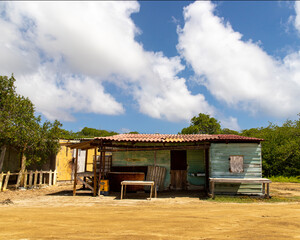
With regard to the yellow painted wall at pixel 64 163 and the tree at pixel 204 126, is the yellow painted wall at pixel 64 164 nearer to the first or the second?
the yellow painted wall at pixel 64 163

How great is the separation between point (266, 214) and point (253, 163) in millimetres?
5752

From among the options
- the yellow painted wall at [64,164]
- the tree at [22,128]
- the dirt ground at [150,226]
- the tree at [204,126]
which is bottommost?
the dirt ground at [150,226]

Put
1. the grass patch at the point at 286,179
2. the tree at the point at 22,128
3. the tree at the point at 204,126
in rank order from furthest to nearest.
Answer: the tree at the point at 204,126
the grass patch at the point at 286,179
the tree at the point at 22,128

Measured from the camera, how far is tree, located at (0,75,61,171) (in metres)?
14.0

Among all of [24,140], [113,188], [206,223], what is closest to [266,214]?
[206,223]

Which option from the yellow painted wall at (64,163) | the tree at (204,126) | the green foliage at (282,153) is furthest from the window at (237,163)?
the tree at (204,126)

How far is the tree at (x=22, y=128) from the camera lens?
1399 cm

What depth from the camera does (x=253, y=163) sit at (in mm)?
12578

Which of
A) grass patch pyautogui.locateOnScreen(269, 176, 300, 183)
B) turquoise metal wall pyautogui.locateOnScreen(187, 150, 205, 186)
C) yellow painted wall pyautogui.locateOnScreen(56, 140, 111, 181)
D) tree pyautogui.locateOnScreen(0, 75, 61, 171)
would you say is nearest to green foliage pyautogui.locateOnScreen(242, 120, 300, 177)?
grass patch pyautogui.locateOnScreen(269, 176, 300, 183)

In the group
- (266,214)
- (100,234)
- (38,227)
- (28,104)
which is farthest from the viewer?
(28,104)

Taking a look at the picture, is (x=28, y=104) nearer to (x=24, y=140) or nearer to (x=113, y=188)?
(x=24, y=140)

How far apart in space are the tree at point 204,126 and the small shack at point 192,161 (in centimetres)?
2403

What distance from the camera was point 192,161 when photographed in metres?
14.9

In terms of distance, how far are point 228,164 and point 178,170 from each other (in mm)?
3358
